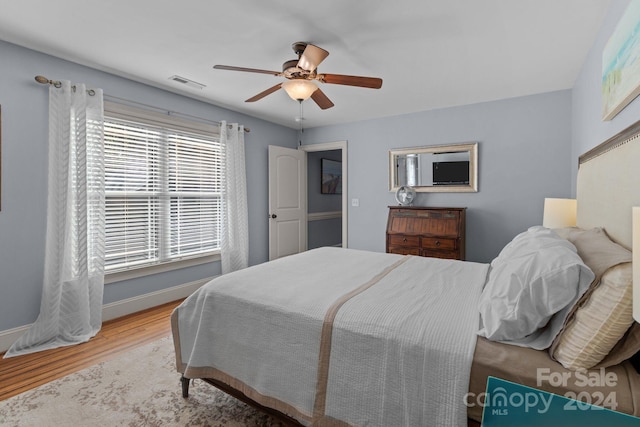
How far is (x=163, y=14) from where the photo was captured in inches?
80.9

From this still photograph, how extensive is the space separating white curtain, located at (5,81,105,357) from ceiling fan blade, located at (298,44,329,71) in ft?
6.57

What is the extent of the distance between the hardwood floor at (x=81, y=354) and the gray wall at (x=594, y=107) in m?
3.64

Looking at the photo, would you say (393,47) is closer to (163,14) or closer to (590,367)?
(163,14)

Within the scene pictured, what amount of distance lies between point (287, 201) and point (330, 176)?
1.65 meters

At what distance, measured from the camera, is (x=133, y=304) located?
10.8 feet

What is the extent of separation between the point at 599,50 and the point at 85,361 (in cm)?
442

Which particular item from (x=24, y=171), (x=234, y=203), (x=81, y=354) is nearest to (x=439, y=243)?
(x=234, y=203)

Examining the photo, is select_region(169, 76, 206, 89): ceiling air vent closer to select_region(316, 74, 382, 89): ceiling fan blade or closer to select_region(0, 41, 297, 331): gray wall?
select_region(0, 41, 297, 331): gray wall

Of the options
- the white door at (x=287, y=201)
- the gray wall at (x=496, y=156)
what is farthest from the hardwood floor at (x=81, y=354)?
the gray wall at (x=496, y=156)

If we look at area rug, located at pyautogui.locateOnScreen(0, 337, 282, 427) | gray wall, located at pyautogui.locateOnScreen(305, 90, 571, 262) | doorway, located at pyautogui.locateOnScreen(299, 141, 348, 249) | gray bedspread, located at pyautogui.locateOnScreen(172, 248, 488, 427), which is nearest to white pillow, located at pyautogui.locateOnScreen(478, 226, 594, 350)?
gray bedspread, located at pyautogui.locateOnScreen(172, 248, 488, 427)

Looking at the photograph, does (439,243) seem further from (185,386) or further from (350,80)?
(185,386)

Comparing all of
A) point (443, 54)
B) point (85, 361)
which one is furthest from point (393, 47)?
point (85, 361)

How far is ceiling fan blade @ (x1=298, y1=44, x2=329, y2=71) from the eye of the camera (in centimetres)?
202

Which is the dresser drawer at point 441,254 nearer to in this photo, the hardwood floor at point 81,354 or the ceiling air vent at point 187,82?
Answer: the hardwood floor at point 81,354
